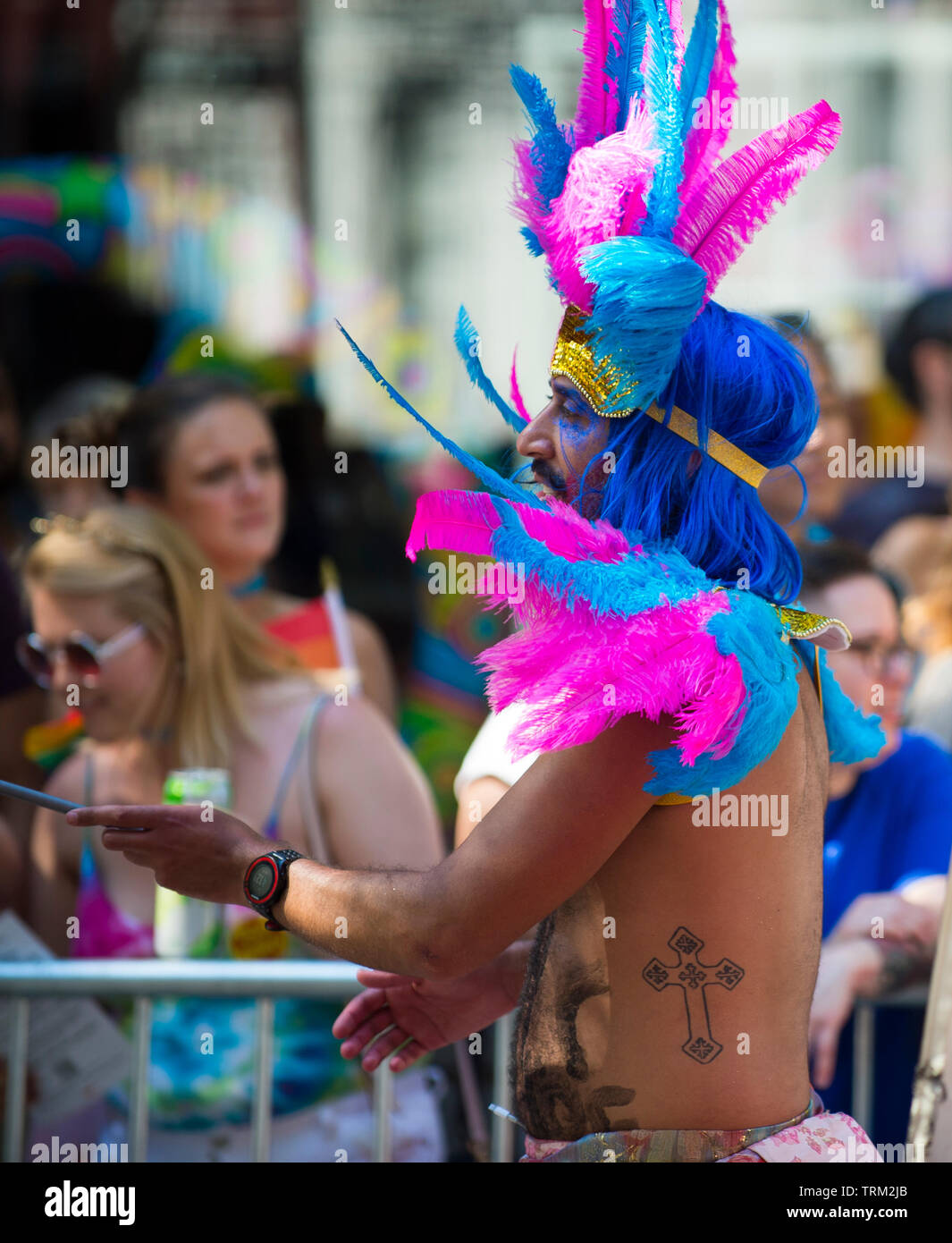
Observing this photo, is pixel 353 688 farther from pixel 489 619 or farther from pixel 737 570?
pixel 737 570

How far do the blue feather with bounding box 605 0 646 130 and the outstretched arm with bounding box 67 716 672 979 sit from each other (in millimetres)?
781

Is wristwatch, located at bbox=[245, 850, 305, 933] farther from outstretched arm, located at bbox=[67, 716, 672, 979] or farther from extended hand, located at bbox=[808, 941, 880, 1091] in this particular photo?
extended hand, located at bbox=[808, 941, 880, 1091]

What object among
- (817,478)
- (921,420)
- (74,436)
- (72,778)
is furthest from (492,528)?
(921,420)

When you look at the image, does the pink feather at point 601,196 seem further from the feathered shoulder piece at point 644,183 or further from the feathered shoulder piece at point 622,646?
the feathered shoulder piece at point 622,646

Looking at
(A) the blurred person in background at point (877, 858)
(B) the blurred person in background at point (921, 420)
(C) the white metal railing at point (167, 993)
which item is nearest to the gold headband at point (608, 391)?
(A) the blurred person in background at point (877, 858)

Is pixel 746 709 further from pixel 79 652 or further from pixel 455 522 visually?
pixel 79 652

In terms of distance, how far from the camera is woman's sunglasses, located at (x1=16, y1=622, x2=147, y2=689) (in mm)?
2791

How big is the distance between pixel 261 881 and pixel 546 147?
98 centimetres

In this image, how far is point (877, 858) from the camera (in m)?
2.63

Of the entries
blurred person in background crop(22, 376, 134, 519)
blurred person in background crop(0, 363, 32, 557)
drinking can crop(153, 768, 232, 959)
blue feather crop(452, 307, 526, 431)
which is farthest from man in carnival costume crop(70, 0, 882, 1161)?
blurred person in background crop(0, 363, 32, 557)

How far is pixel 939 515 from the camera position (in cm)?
429

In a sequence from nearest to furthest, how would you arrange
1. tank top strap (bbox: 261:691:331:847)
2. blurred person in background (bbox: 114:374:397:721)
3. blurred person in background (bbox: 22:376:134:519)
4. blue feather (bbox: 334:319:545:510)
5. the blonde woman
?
blue feather (bbox: 334:319:545:510) → the blonde woman → tank top strap (bbox: 261:691:331:847) → blurred person in background (bbox: 114:374:397:721) → blurred person in background (bbox: 22:376:134:519)

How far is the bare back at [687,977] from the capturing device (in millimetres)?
1474
